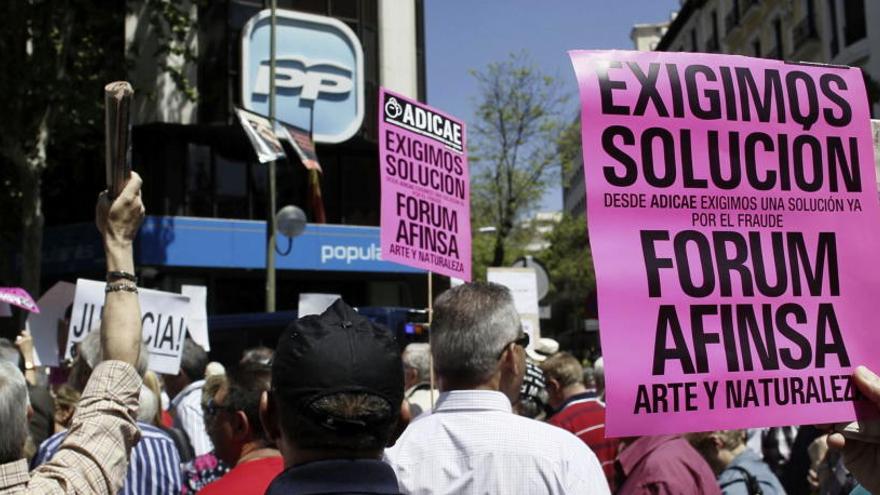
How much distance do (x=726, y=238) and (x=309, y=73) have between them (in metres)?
18.7

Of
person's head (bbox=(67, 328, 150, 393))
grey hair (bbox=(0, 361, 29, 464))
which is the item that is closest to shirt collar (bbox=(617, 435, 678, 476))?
person's head (bbox=(67, 328, 150, 393))

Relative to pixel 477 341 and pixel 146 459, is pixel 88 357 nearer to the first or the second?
pixel 146 459

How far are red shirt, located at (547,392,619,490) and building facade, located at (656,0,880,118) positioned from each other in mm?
17119

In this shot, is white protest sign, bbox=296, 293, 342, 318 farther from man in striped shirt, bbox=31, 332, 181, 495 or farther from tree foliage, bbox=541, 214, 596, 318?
tree foliage, bbox=541, 214, 596, 318

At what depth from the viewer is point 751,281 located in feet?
7.86

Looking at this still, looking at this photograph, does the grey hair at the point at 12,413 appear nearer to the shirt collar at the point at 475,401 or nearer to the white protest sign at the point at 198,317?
the shirt collar at the point at 475,401

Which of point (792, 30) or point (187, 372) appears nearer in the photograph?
point (187, 372)

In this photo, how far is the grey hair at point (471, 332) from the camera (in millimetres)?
3070

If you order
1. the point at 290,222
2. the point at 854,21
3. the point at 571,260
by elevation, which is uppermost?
the point at 854,21

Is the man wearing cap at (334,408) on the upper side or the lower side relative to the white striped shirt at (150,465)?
upper

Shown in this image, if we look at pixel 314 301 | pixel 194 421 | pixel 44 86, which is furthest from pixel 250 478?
pixel 44 86

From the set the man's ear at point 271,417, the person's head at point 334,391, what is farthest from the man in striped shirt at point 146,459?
the person's head at point 334,391

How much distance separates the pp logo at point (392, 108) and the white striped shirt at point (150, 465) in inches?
94.8

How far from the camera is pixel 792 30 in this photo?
34.3 metres
